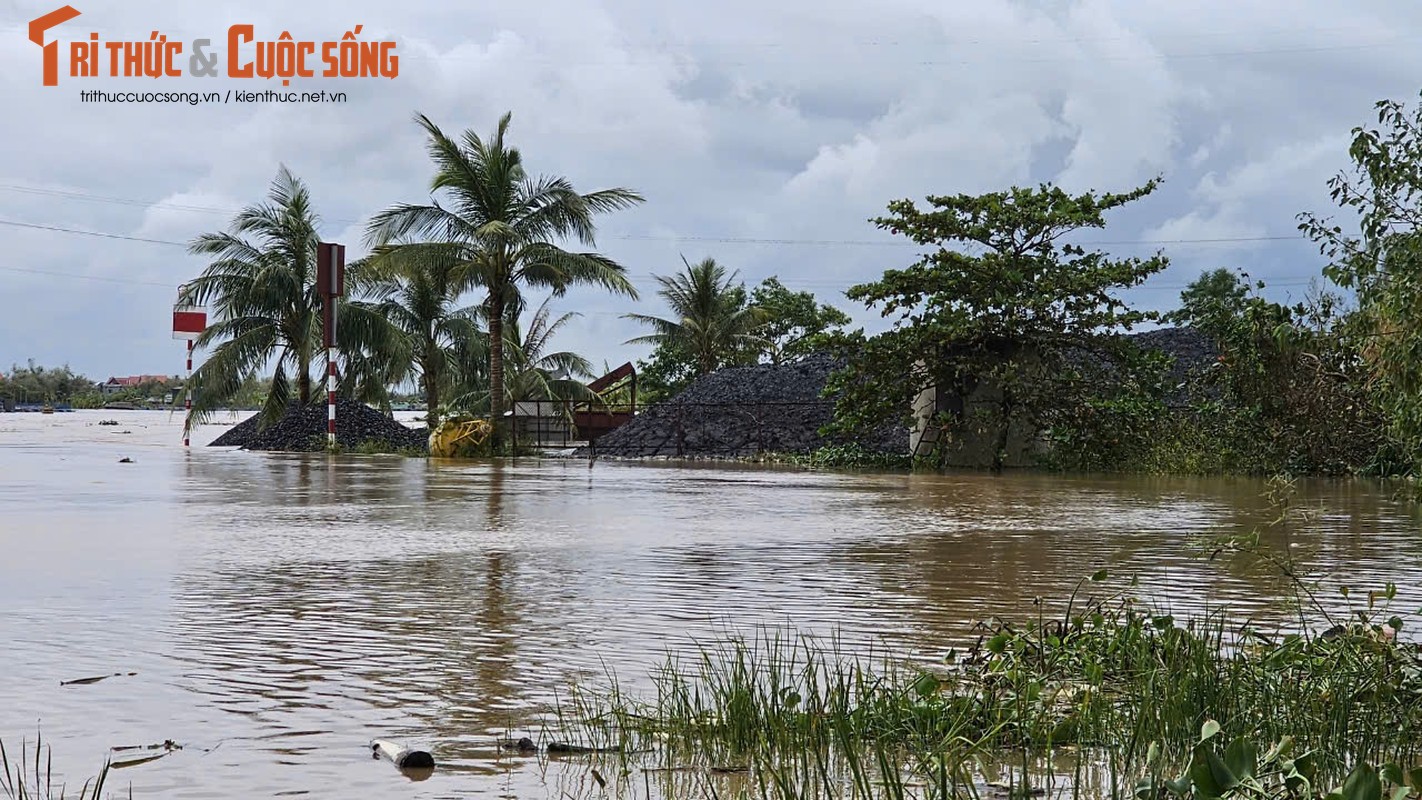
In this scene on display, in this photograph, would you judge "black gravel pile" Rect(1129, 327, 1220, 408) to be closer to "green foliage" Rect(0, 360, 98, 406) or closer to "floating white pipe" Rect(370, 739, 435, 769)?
"floating white pipe" Rect(370, 739, 435, 769)

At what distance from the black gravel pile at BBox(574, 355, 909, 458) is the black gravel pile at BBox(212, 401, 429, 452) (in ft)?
17.2

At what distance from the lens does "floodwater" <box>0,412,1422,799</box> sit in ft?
12.9

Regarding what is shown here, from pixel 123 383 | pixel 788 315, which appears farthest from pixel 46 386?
pixel 788 315

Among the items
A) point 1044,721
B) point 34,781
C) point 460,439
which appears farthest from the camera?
point 460,439

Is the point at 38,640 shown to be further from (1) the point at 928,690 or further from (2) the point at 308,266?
(2) the point at 308,266

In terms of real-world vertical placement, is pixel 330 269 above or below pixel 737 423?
above

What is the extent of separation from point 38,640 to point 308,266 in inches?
1276

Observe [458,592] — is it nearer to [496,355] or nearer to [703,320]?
[496,355]

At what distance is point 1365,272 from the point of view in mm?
5727

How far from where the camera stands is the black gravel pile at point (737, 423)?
3181 centimetres

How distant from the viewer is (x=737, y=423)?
109 feet

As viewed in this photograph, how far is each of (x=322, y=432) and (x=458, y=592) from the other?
29.6m

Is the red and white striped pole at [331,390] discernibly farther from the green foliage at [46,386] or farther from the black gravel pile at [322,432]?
the green foliage at [46,386]

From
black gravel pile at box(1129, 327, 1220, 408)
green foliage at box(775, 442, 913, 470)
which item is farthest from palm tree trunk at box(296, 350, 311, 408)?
black gravel pile at box(1129, 327, 1220, 408)
